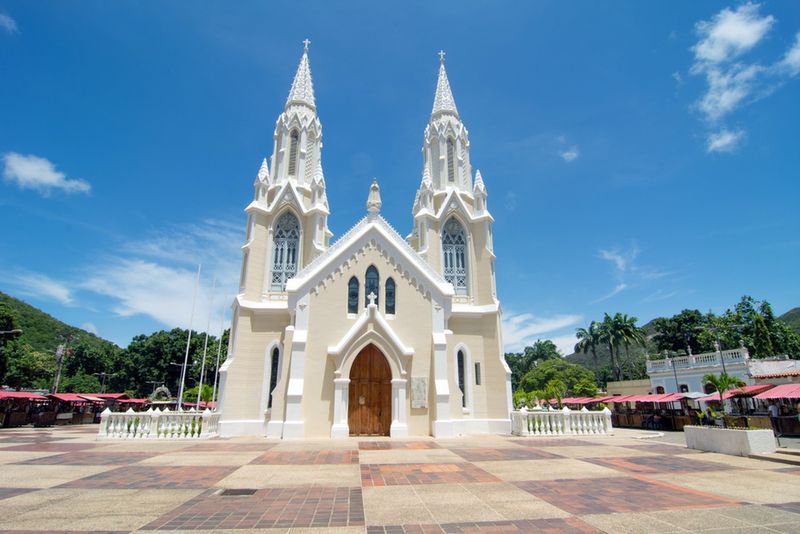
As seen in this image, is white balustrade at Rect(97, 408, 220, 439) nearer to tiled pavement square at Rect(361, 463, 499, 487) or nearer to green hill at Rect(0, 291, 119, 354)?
tiled pavement square at Rect(361, 463, 499, 487)

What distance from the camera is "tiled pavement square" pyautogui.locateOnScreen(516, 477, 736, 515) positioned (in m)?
6.87

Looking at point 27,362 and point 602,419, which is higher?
point 27,362

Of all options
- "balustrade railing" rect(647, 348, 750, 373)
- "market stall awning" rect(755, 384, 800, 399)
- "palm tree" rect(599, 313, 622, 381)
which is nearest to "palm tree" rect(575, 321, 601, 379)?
"palm tree" rect(599, 313, 622, 381)

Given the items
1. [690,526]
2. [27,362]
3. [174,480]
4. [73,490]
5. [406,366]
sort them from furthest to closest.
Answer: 1. [27,362]
2. [406,366]
3. [174,480]
4. [73,490]
5. [690,526]

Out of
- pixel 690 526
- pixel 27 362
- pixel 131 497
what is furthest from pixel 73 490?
pixel 27 362

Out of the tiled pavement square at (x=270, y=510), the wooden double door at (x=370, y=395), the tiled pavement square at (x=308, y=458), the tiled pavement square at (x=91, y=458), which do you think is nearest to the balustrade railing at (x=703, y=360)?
the wooden double door at (x=370, y=395)

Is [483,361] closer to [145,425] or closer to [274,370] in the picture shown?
[274,370]

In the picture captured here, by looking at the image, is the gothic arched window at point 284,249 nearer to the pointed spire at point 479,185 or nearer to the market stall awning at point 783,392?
the pointed spire at point 479,185

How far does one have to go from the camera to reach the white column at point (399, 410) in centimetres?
1898

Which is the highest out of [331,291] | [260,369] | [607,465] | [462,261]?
[462,261]

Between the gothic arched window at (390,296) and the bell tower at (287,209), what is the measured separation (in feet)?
17.2

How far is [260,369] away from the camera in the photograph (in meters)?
21.8

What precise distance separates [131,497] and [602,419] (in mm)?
19454

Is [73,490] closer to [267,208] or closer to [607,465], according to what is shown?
[607,465]
